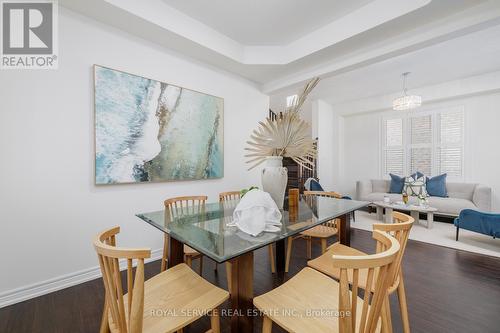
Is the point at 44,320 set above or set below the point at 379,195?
below

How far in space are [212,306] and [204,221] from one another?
55 centimetres

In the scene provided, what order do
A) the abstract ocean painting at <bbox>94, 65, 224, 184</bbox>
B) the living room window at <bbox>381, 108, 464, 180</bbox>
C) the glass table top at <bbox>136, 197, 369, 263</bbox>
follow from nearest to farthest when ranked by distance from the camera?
the glass table top at <bbox>136, 197, 369, 263</bbox> → the abstract ocean painting at <bbox>94, 65, 224, 184</bbox> → the living room window at <bbox>381, 108, 464, 180</bbox>

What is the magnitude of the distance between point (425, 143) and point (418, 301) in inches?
171

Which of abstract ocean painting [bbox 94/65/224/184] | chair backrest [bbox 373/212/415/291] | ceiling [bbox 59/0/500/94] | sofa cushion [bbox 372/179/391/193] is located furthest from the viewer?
sofa cushion [bbox 372/179/391/193]

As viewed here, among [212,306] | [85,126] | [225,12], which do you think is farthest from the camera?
[225,12]

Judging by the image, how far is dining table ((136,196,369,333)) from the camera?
1.02 metres

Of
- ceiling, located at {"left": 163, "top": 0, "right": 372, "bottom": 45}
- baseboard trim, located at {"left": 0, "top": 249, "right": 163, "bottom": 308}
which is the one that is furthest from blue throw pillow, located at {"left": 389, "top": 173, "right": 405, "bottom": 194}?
baseboard trim, located at {"left": 0, "top": 249, "right": 163, "bottom": 308}

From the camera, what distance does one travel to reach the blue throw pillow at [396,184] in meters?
4.82

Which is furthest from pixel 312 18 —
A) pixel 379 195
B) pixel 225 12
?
pixel 379 195

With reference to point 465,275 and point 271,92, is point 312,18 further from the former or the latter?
point 465,275

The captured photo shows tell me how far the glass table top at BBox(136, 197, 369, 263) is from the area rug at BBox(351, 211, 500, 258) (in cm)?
231

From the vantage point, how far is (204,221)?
4.75 ft

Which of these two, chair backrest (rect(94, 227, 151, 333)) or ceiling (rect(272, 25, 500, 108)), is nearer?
chair backrest (rect(94, 227, 151, 333))

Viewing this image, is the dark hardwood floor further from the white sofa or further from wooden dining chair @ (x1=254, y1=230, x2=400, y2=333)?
the white sofa
